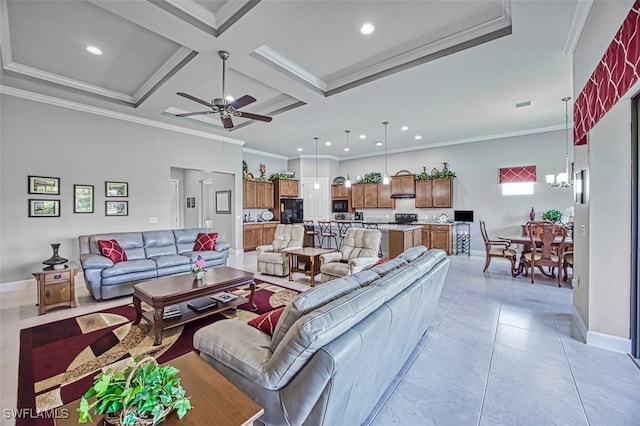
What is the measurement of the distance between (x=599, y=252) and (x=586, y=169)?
0.86 metres

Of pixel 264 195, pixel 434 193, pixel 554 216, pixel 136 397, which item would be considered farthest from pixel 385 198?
pixel 136 397

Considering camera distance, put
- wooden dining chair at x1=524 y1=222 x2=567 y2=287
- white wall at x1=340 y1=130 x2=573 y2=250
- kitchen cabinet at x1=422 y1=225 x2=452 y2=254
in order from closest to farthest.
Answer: wooden dining chair at x1=524 y1=222 x2=567 y2=287 < white wall at x1=340 y1=130 x2=573 y2=250 < kitchen cabinet at x1=422 y1=225 x2=452 y2=254

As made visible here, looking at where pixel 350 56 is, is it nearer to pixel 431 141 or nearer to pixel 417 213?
pixel 431 141

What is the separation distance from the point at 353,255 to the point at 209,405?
150 inches

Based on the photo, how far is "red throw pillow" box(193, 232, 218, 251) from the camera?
558 centimetres

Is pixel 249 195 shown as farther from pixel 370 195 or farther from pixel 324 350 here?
pixel 324 350

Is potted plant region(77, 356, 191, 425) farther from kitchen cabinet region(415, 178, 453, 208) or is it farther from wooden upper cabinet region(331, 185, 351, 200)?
wooden upper cabinet region(331, 185, 351, 200)

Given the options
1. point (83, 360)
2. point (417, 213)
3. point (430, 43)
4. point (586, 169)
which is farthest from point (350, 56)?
point (417, 213)

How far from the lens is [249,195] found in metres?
8.73

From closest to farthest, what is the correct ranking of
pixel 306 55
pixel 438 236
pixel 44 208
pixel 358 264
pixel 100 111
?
pixel 306 55 → pixel 358 264 → pixel 44 208 → pixel 100 111 → pixel 438 236

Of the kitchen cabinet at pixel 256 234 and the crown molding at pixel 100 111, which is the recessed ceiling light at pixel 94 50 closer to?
the crown molding at pixel 100 111

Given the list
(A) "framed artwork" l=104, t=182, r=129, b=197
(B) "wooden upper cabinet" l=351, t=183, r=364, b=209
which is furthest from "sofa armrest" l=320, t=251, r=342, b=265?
(B) "wooden upper cabinet" l=351, t=183, r=364, b=209

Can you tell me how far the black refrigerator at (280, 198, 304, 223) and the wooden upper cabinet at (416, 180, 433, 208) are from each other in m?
4.00

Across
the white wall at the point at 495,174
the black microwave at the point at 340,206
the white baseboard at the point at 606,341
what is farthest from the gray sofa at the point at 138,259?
the white wall at the point at 495,174
